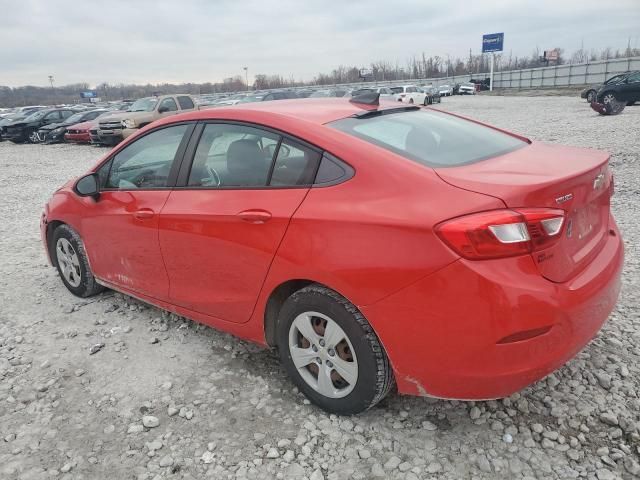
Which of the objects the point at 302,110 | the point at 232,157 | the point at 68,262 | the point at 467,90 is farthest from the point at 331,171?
the point at 467,90

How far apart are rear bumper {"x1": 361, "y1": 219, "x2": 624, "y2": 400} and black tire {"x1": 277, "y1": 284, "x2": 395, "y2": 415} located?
8 cm

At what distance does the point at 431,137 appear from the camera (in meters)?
2.78

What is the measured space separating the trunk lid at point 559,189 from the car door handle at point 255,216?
2.95ft

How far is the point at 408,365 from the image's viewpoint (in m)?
2.24

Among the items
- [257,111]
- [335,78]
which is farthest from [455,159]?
[335,78]

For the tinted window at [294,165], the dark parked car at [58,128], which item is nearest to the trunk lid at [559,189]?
the tinted window at [294,165]

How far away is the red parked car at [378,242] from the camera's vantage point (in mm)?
2010

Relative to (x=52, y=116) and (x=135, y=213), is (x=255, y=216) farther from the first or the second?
(x=52, y=116)

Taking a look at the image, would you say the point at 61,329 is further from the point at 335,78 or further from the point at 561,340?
the point at 335,78

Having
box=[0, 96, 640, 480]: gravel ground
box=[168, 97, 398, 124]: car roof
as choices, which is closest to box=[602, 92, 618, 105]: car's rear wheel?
box=[0, 96, 640, 480]: gravel ground

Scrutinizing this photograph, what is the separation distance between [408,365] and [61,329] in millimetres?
2912

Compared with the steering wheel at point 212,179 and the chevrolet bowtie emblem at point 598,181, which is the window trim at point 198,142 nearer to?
the steering wheel at point 212,179

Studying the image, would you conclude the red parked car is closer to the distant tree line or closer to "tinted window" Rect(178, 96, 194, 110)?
"tinted window" Rect(178, 96, 194, 110)

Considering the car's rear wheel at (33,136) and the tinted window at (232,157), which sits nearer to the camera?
the tinted window at (232,157)
